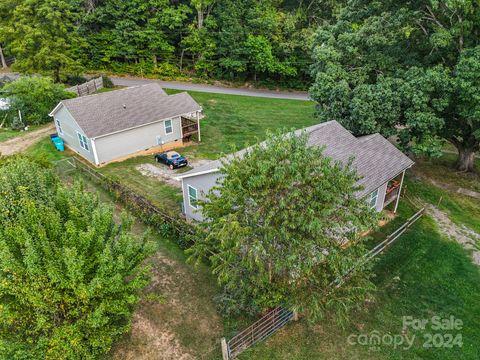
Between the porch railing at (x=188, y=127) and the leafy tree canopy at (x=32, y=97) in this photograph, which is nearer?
the porch railing at (x=188, y=127)

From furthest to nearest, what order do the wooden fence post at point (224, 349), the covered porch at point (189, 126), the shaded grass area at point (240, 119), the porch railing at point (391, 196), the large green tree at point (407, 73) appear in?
the shaded grass area at point (240, 119) → the covered porch at point (189, 126) → the porch railing at point (391, 196) → the large green tree at point (407, 73) → the wooden fence post at point (224, 349)

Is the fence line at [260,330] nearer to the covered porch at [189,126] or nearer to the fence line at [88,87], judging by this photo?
the covered porch at [189,126]

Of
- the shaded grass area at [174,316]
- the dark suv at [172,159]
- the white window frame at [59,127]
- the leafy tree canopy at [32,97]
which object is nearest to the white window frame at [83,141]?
the white window frame at [59,127]

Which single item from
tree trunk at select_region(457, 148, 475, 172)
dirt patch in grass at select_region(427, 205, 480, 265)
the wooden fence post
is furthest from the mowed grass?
tree trunk at select_region(457, 148, 475, 172)

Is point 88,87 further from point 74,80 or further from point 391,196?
point 391,196

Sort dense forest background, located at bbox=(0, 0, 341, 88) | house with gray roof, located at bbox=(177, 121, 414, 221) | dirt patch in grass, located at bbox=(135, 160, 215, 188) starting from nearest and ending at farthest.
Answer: house with gray roof, located at bbox=(177, 121, 414, 221) → dirt patch in grass, located at bbox=(135, 160, 215, 188) → dense forest background, located at bbox=(0, 0, 341, 88)

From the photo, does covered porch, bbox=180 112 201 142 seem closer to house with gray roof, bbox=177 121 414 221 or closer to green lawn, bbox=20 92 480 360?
green lawn, bbox=20 92 480 360

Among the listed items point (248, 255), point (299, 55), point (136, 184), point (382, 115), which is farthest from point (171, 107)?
point (299, 55)
